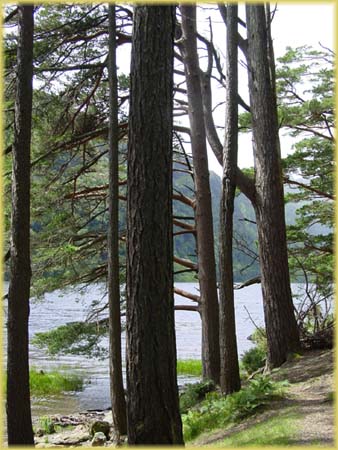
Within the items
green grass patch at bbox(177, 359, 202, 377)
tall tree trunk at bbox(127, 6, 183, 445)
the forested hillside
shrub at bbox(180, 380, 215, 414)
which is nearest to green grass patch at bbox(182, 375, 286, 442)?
the forested hillside

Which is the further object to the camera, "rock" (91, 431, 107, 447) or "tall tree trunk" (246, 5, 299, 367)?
"rock" (91, 431, 107, 447)

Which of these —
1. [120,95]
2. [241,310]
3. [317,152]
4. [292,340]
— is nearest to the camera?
[292,340]

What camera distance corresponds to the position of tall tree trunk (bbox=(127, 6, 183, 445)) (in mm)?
4527

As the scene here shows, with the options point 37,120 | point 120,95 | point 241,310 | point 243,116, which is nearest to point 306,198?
point 243,116

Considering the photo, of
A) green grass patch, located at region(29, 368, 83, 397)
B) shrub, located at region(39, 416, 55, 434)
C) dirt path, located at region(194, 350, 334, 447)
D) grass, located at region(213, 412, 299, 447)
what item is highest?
dirt path, located at region(194, 350, 334, 447)

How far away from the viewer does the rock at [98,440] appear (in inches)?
375

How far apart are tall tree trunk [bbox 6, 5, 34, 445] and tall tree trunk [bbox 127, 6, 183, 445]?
2104 mm

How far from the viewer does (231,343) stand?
7762mm

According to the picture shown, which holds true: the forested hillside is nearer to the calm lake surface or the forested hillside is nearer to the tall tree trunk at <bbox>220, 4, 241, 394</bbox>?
the tall tree trunk at <bbox>220, 4, 241, 394</bbox>

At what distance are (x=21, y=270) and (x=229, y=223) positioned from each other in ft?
9.25

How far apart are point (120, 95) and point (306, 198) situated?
17.5 feet

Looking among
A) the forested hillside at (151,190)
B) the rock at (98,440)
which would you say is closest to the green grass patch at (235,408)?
the forested hillside at (151,190)

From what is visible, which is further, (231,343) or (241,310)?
(241,310)

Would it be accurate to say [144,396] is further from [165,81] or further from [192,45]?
[192,45]
